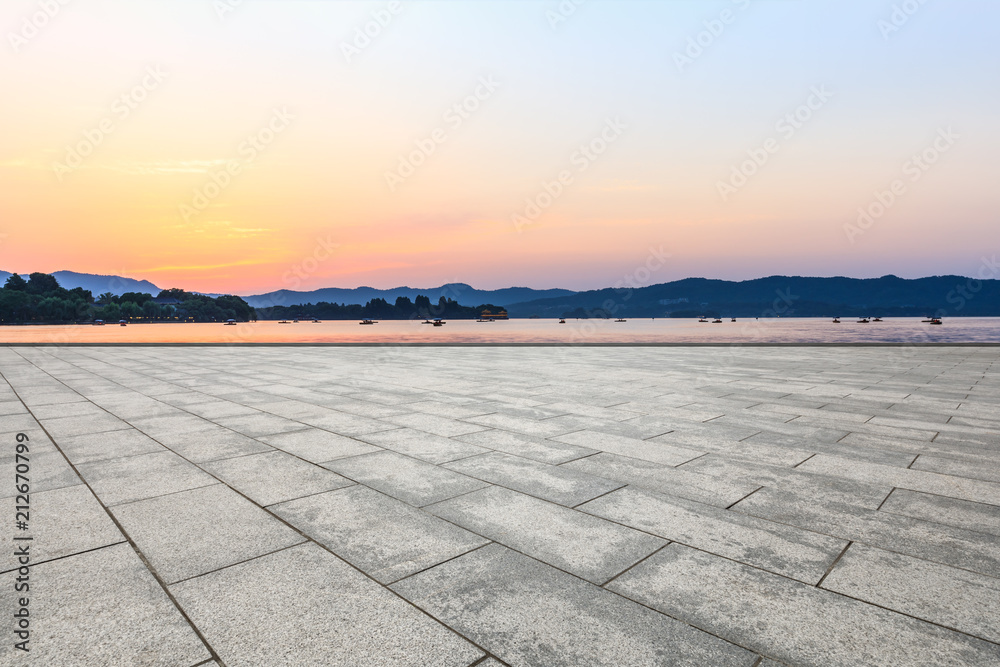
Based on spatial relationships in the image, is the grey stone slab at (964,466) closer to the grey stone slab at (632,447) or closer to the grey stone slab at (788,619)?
the grey stone slab at (632,447)

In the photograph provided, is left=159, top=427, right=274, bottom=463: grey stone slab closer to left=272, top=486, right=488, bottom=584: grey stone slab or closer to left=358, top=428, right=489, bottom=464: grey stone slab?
left=358, top=428, right=489, bottom=464: grey stone slab

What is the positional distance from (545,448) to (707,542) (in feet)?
9.19

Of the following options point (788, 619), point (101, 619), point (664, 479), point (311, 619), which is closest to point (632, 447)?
point (664, 479)

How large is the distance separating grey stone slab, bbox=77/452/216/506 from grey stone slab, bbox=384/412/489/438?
116 inches

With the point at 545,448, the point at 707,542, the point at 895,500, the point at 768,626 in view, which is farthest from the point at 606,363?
the point at 768,626

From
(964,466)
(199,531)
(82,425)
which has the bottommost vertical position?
(964,466)

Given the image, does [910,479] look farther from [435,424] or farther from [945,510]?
[435,424]

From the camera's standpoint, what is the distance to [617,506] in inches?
179

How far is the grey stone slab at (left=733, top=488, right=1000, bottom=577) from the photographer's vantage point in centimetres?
365

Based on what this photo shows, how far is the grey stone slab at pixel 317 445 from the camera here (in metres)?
6.16

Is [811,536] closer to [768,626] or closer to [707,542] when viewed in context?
[707,542]

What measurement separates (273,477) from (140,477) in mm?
1441

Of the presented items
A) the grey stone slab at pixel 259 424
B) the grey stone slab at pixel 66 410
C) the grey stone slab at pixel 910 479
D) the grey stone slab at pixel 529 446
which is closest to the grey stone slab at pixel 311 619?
the grey stone slab at pixel 529 446

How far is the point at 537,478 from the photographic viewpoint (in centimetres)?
532
